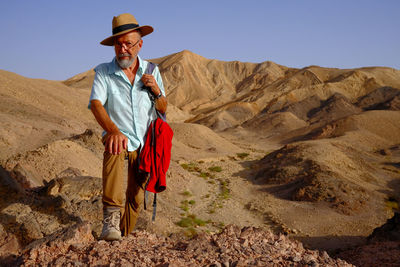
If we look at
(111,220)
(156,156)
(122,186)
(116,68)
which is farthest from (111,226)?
(116,68)

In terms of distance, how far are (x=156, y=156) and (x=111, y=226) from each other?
0.71 m

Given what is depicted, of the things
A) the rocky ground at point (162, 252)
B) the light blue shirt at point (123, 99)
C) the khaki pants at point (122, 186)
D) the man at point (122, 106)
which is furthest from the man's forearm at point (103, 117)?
the rocky ground at point (162, 252)

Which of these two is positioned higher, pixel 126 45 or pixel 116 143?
pixel 126 45

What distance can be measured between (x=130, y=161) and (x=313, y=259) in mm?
1831

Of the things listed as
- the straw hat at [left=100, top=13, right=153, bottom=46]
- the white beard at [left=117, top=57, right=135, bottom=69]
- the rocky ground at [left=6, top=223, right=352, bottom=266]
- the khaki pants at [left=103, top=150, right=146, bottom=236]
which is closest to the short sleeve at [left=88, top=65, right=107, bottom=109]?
the white beard at [left=117, top=57, right=135, bottom=69]

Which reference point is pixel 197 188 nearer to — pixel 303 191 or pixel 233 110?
pixel 303 191

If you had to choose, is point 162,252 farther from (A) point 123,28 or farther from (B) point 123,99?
(A) point 123,28

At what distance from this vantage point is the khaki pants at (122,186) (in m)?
2.97

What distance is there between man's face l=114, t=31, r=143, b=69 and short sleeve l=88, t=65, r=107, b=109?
0.61ft

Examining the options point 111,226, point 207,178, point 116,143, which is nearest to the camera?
point 116,143

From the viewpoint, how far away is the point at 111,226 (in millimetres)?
3027

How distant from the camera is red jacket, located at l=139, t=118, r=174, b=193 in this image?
3.10 metres

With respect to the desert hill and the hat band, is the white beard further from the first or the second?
the desert hill

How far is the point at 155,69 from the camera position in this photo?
3.32 meters
